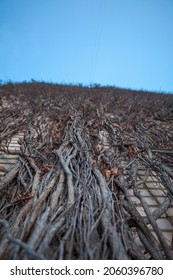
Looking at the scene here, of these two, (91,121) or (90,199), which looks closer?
(90,199)

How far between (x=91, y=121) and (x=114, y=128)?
618 mm

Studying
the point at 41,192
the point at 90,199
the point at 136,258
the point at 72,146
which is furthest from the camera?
the point at 72,146

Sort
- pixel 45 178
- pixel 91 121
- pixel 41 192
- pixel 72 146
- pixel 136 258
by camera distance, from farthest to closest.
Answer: pixel 91 121, pixel 72 146, pixel 45 178, pixel 41 192, pixel 136 258

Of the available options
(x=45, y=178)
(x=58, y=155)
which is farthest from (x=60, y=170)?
(x=58, y=155)

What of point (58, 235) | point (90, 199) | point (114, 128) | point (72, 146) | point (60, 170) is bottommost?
point (58, 235)

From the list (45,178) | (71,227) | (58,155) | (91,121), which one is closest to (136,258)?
(71,227)

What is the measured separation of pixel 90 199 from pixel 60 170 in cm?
56

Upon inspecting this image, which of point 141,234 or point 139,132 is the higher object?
point 139,132

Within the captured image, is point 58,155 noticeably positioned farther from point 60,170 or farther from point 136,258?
point 136,258

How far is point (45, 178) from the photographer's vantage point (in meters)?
1.85

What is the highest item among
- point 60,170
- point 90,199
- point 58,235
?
point 60,170

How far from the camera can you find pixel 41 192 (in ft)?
5.30

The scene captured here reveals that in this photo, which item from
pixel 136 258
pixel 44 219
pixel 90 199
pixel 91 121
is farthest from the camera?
pixel 91 121

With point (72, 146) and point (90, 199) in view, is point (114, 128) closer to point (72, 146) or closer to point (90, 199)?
point (72, 146)
